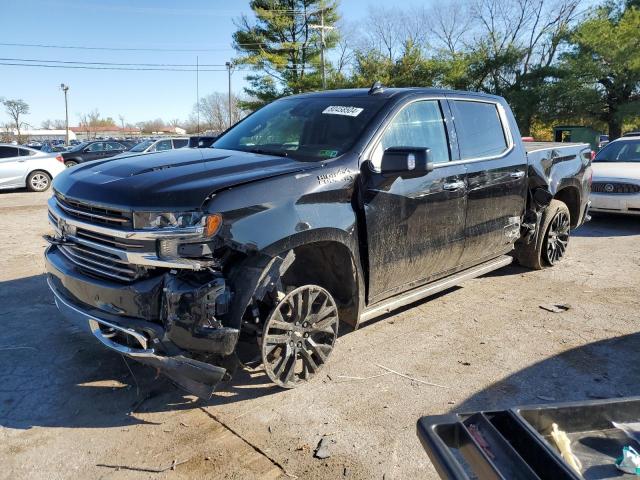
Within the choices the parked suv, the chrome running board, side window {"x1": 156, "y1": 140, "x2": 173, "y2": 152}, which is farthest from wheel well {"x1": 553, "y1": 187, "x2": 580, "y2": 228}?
the parked suv

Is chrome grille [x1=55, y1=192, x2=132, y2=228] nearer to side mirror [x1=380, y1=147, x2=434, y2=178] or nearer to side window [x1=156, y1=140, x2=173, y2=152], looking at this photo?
side mirror [x1=380, y1=147, x2=434, y2=178]

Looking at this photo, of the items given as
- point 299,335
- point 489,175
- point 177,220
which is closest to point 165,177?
point 177,220

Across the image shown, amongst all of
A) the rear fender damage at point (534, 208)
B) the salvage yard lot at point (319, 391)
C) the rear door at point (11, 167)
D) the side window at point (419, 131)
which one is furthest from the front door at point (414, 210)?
the rear door at point (11, 167)

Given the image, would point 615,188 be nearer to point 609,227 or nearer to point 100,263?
point 609,227

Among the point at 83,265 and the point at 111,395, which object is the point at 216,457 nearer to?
the point at 111,395

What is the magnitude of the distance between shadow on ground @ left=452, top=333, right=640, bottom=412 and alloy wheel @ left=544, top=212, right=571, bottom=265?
2.18m

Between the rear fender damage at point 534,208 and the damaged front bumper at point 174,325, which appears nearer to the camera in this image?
the damaged front bumper at point 174,325

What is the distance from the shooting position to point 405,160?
11.8 feet

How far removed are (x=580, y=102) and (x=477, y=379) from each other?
31.4m

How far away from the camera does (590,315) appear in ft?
16.3

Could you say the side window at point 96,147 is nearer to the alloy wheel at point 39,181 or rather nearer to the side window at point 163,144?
the side window at point 163,144

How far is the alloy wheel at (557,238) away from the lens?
6.33 m

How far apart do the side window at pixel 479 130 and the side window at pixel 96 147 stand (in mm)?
22720

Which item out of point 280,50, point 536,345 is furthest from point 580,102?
point 536,345
